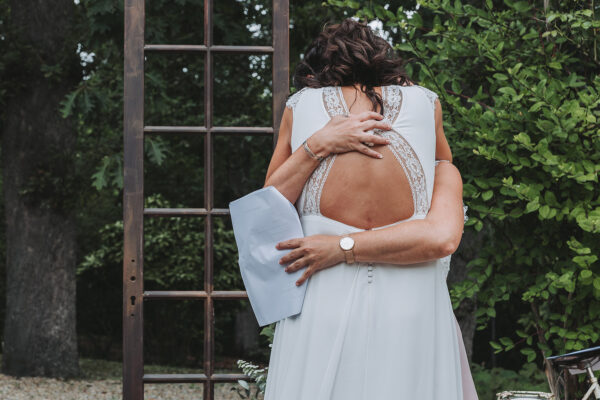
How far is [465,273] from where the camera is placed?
590 centimetres

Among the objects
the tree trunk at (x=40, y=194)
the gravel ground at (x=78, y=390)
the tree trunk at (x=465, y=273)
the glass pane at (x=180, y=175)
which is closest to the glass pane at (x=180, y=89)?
the glass pane at (x=180, y=175)

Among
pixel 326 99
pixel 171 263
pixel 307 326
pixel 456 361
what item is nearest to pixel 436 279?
pixel 456 361

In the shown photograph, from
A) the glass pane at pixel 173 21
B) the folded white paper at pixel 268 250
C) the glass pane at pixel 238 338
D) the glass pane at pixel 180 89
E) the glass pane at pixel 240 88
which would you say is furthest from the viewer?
the glass pane at pixel 238 338

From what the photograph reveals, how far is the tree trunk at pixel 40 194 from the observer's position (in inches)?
320

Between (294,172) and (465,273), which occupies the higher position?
(294,172)

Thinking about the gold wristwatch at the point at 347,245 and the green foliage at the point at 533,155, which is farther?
the green foliage at the point at 533,155

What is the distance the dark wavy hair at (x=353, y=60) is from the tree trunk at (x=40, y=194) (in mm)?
6485

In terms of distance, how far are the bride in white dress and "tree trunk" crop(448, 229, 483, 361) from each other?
357 cm

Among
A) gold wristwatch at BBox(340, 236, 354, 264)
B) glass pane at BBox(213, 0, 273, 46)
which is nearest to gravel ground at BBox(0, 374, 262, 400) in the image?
glass pane at BBox(213, 0, 273, 46)

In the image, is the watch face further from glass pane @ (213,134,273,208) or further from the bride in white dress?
glass pane @ (213,134,273,208)

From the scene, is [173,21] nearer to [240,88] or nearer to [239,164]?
[240,88]

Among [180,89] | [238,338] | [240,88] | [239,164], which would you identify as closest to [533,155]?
[240,88]

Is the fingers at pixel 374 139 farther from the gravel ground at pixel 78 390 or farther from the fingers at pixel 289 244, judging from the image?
the gravel ground at pixel 78 390

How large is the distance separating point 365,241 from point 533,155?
138cm
